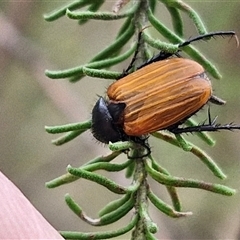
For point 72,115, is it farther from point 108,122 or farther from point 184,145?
point 184,145

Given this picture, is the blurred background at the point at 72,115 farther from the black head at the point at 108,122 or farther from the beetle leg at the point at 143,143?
the beetle leg at the point at 143,143

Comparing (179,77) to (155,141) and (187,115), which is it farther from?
(155,141)

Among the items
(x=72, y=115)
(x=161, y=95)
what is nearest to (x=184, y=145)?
(x=161, y=95)

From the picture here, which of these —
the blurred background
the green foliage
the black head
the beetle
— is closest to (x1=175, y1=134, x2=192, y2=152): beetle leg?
the green foliage

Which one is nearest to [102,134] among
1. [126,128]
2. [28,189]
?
[126,128]

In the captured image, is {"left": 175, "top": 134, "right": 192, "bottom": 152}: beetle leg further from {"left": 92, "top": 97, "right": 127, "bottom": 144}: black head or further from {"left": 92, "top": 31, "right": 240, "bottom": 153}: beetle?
{"left": 92, "top": 97, "right": 127, "bottom": 144}: black head

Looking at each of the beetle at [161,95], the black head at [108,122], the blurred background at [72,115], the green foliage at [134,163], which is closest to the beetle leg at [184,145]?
the green foliage at [134,163]

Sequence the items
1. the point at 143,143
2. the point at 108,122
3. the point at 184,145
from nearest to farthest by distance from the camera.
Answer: the point at 184,145 < the point at 143,143 < the point at 108,122
